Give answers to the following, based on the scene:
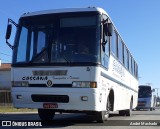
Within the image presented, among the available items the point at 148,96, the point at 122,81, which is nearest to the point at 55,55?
the point at 122,81

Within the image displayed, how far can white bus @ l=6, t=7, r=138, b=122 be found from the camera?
11695mm

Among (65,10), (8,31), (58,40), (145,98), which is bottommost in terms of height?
(145,98)

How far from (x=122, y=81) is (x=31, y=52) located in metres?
6.60

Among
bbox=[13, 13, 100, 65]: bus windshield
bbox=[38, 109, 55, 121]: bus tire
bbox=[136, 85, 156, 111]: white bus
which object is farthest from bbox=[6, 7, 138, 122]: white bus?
bbox=[136, 85, 156, 111]: white bus

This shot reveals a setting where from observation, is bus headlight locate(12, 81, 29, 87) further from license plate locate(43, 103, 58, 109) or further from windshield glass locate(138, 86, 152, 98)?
windshield glass locate(138, 86, 152, 98)

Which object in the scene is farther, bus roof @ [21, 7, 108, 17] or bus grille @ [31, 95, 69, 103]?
bus roof @ [21, 7, 108, 17]

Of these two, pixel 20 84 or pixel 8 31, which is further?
pixel 8 31

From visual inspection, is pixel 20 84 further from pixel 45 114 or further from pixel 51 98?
pixel 45 114

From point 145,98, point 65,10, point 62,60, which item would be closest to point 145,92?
point 145,98

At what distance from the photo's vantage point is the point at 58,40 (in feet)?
39.5

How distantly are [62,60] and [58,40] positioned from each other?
2.23 feet

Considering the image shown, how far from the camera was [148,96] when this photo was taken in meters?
45.2

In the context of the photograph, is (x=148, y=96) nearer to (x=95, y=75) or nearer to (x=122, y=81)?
(x=122, y=81)

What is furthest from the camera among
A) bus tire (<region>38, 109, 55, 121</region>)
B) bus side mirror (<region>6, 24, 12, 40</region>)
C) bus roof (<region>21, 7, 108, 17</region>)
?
bus tire (<region>38, 109, 55, 121</region>)
